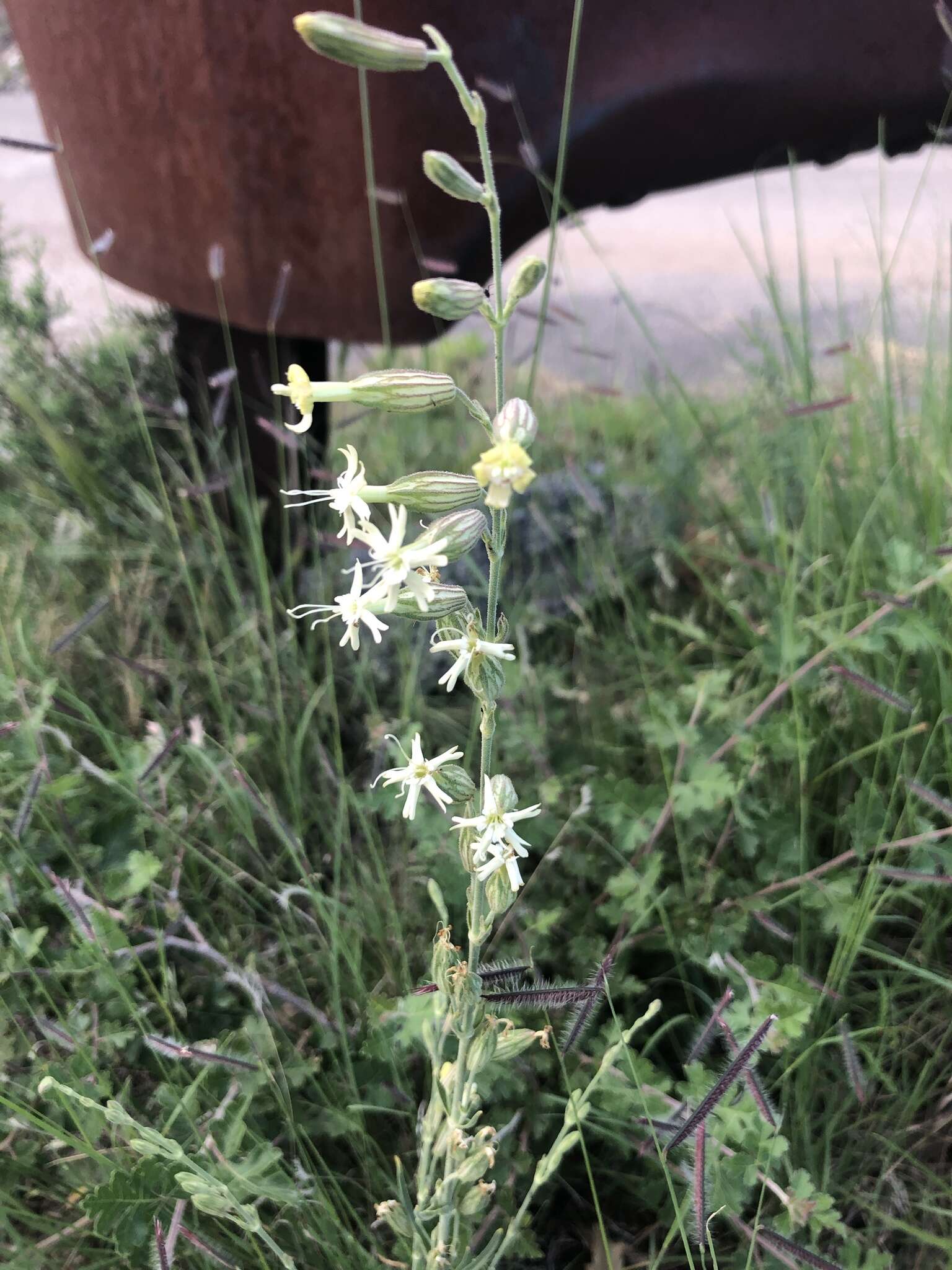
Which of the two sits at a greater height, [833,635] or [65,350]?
[65,350]

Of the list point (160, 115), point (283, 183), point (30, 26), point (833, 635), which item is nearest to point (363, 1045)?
point (833, 635)

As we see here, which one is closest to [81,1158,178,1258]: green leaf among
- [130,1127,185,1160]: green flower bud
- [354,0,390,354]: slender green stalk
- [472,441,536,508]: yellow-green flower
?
[130,1127,185,1160]: green flower bud

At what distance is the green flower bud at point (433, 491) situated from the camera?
0.54m

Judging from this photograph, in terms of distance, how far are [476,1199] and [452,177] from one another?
0.72 metres

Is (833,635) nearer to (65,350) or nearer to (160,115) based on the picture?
(160,115)

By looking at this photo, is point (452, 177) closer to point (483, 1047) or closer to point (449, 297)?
point (449, 297)

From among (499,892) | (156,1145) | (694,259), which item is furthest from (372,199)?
(694,259)

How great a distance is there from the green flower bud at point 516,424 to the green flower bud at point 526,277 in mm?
61

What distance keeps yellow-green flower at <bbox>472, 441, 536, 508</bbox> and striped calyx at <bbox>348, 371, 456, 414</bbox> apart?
4.6 inches

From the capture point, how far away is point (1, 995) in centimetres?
87

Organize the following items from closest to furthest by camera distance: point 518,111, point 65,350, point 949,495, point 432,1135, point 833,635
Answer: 1. point 432,1135
2. point 833,635
3. point 518,111
4. point 949,495
5. point 65,350

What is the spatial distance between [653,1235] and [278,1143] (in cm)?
37

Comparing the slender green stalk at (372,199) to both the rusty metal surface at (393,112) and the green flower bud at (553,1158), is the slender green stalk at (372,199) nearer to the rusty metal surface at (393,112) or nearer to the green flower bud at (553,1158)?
the rusty metal surface at (393,112)

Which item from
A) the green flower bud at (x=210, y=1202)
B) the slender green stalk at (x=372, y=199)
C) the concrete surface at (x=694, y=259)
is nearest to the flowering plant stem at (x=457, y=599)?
the green flower bud at (x=210, y=1202)
